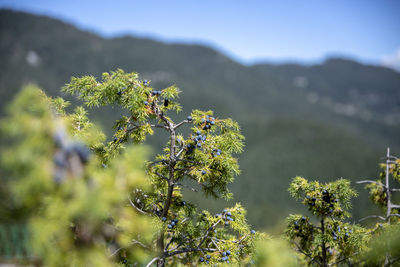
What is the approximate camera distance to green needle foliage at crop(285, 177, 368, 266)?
374cm

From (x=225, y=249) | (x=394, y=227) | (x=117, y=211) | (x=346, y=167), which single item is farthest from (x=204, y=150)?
(x=346, y=167)

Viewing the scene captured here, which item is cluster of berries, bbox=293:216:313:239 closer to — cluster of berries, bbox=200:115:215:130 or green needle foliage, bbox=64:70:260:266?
green needle foliage, bbox=64:70:260:266

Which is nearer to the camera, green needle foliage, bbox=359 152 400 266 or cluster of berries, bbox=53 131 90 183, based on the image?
cluster of berries, bbox=53 131 90 183

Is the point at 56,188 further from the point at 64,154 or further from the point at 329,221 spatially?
the point at 329,221

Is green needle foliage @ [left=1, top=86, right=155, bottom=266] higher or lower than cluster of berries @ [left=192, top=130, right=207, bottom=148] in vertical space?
lower

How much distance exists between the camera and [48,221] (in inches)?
56.5

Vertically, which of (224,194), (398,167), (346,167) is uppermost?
(346,167)

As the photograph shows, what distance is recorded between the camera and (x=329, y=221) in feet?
13.3

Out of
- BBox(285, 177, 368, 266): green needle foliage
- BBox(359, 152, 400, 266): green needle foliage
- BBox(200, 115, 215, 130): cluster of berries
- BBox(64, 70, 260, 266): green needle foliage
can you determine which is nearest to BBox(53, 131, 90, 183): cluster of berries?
BBox(64, 70, 260, 266): green needle foliage

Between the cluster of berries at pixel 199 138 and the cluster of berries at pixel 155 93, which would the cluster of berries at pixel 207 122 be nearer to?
the cluster of berries at pixel 199 138

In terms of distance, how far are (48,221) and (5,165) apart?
0.42m

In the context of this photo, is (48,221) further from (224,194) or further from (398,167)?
(398,167)

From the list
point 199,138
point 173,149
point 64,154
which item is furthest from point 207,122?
point 64,154

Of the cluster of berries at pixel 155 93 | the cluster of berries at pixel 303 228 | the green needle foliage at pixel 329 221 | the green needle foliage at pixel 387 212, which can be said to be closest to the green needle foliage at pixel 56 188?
the cluster of berries at pixel 155 93
